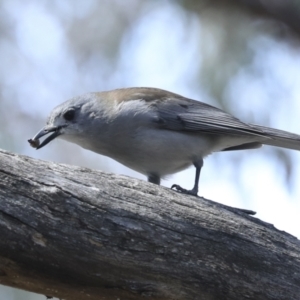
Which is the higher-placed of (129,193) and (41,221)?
(129,193)

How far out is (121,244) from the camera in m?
2.65

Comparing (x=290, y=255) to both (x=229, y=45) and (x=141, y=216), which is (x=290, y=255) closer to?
(x=141, y=216)

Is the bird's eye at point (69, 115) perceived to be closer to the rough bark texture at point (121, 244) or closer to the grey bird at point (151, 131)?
the grey bird at point (151, 131)

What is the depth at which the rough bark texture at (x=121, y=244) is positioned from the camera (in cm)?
254

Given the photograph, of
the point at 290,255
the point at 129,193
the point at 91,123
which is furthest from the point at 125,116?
the point at 290,255

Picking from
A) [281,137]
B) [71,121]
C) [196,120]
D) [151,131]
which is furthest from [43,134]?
[281,137]

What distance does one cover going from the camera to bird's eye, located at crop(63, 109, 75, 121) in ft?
13.8

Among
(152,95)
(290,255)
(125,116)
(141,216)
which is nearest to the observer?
(141,216)

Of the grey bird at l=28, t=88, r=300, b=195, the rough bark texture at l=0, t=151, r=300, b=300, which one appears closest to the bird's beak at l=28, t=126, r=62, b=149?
the grey bird at l=28, t=88, r=300, b=195

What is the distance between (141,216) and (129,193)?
0.49 ft

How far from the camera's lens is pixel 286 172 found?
5992mm

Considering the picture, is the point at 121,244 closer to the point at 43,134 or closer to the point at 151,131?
the point at 151,131

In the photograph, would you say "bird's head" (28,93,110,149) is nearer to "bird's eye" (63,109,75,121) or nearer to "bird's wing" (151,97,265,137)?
"bird's eye" (63,109,75,121)

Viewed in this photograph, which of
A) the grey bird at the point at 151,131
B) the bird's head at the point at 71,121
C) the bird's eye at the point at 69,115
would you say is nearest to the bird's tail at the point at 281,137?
the grey bird at the point at 151,131
